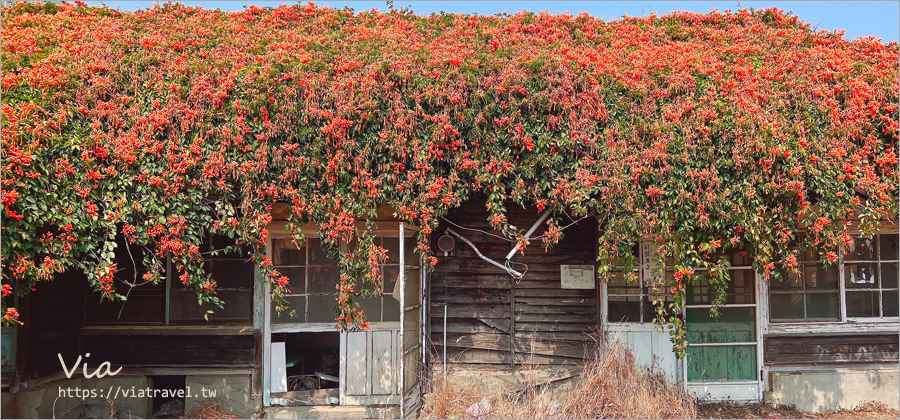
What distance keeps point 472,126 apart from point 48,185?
12.2 feet

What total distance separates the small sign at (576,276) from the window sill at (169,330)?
363 centimetres

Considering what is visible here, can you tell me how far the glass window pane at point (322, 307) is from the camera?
652cm

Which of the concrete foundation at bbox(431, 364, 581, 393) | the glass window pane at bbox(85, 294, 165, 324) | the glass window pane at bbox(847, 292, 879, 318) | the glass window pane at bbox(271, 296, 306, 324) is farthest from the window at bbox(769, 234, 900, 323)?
the glass window pane at bbox(85, 294, 165, 324)

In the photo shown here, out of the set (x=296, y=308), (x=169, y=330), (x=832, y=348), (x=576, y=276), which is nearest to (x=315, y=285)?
(x=296, y=308)

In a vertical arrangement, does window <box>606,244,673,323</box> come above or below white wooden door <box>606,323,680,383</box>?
above

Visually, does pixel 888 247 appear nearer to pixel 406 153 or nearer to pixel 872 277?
pixel 872 277

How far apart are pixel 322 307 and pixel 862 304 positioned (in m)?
6.41

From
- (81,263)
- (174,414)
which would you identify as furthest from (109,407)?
(81,263)

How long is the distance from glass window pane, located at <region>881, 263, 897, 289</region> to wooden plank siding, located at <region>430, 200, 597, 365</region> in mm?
3488

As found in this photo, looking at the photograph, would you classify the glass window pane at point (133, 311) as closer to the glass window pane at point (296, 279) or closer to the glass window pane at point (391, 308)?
the glass window pane at point (296, 279)

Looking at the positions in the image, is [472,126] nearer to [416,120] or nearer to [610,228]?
[416,120]

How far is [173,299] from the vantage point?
654cm

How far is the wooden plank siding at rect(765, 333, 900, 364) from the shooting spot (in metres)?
6.58

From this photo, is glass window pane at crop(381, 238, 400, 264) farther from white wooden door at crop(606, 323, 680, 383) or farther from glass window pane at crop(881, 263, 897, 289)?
glass window pane at crop(881, 263, 897, 289)
